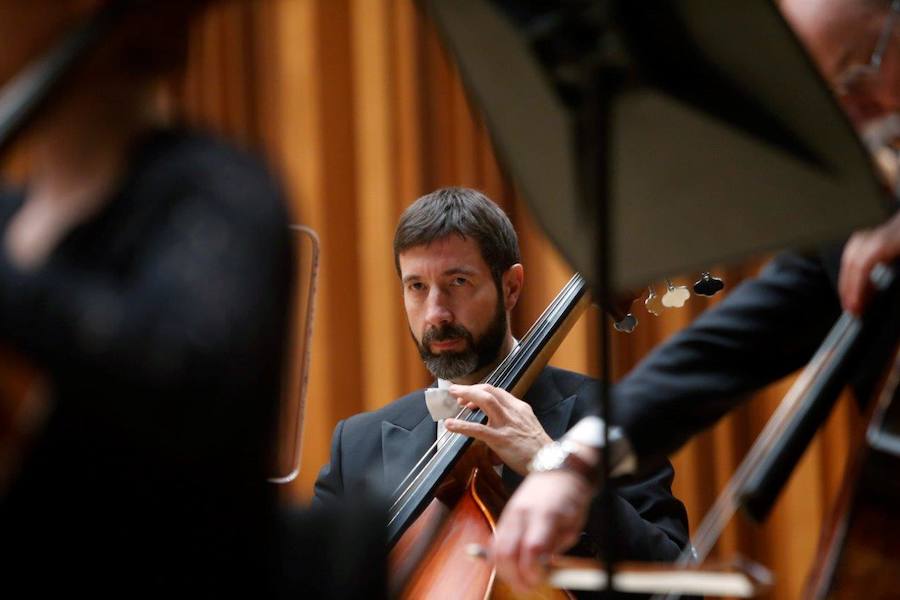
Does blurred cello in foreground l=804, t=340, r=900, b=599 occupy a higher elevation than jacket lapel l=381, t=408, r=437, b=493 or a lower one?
higher

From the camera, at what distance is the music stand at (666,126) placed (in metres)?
1.02

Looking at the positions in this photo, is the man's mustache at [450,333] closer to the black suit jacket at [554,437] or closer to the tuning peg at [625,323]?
the black suit jacket at [554,437]

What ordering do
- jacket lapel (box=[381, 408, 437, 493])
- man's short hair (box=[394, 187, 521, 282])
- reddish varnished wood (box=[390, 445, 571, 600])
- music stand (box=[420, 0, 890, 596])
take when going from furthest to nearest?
man's short hair (box=[394, 187, 521, 282]) < jacket lapel (box=[381, 408, 437, 493]) < reddish varnished wood (box=[390, 445, 571, 600]) < music stand (box=[420, 0, 890, 596])

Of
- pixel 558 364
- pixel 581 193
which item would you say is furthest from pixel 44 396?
pixel 558 364

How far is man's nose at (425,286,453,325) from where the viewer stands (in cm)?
231

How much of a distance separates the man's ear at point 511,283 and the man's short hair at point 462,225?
1 cm

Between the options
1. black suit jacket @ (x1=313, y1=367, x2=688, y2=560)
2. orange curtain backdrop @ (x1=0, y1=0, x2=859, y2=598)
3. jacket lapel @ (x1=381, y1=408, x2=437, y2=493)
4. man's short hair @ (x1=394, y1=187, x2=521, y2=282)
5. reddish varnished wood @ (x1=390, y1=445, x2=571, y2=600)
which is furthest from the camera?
orange curtain backdrop @ (x1=0, y1=0, x2=859, y2=598)

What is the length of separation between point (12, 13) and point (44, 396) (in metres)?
0.29

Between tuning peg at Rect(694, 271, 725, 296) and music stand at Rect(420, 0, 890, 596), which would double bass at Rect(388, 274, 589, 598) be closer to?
tuning peg at Rect(694, 271, 725, 296)

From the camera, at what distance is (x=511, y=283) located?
243 cm

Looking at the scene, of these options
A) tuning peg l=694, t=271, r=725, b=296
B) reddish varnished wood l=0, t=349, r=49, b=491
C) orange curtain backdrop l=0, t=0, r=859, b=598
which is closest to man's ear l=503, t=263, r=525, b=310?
tuning peg l=694, t=271, r=725, b=296

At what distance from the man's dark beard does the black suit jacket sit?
0.11m

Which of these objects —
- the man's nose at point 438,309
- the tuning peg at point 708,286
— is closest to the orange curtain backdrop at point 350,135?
the man's nose at point 438,309

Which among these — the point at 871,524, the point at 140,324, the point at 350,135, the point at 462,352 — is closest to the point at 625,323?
the point at 462,352
